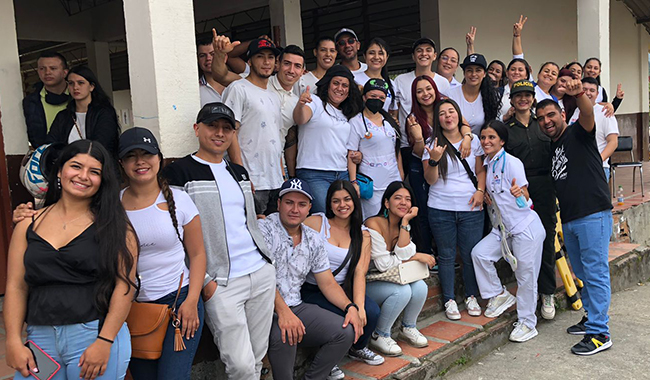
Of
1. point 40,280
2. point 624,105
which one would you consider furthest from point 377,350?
point 624,105

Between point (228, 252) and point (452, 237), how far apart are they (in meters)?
2.24

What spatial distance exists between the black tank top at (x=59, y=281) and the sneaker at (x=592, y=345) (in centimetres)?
354

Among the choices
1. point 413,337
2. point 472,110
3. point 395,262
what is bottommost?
point 413,337

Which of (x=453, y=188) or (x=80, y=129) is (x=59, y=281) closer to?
(x=80, y=129)

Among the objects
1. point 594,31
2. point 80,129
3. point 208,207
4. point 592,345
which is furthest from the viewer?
point 594,31

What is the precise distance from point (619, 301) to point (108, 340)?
5171mm

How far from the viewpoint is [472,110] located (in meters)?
4.85

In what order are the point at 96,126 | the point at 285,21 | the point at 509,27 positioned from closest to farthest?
the point at 96,126
the point at 285,21
the point at 509,27

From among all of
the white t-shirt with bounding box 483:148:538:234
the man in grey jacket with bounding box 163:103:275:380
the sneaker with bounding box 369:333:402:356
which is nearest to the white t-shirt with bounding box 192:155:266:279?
the man in grey jacket with bounding box 163:103:275:380

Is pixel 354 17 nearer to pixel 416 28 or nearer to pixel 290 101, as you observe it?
pixel 416 28

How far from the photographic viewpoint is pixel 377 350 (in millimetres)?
3820

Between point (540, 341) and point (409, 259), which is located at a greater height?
point (409, 259)

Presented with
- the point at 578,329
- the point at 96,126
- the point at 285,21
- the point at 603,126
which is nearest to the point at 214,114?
the point at 96,126

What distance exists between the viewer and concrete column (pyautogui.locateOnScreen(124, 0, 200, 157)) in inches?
122
